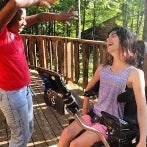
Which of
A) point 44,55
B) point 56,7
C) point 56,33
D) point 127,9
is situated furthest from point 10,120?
point 127,9

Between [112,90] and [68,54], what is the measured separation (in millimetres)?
4026

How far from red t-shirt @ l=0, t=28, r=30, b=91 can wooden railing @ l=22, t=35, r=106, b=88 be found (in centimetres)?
A: 278

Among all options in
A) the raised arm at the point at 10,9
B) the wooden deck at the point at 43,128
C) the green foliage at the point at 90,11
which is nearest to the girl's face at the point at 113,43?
the raised arm at the point at 10,9

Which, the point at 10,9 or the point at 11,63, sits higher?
the point at 10,9

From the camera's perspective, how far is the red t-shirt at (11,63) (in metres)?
2.51

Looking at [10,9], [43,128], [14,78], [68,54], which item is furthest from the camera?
[68,54]

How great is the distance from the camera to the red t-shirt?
8.23 ft

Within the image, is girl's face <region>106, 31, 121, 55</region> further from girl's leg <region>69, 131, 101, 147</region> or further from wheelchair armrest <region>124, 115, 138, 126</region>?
girl's leg <region>69, 131, 101, 147</region>

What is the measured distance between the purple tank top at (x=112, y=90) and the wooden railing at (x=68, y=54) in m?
2.41

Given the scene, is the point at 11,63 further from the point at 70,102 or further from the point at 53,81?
the point at 70,102

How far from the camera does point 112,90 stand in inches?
111

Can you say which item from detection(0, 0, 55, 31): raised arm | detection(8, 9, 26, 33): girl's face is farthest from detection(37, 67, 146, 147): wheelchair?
detection(0, 0, 55, 31): raised arm

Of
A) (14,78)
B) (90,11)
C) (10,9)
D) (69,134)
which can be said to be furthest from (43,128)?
(90,11)

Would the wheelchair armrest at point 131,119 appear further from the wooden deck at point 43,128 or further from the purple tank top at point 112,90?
the wooden deck at point 43,128
